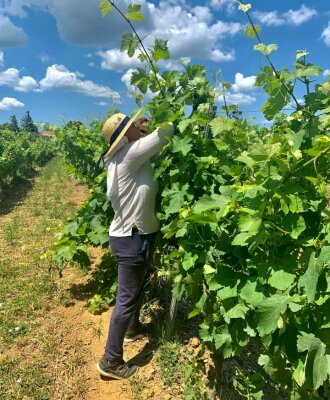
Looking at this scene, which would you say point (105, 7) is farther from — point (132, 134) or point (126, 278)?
point (126, 278)

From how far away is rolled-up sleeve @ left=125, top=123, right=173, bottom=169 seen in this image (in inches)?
107

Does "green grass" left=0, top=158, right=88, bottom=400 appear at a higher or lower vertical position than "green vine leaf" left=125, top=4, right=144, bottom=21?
lower

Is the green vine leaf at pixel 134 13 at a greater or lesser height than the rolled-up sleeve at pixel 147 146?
greater

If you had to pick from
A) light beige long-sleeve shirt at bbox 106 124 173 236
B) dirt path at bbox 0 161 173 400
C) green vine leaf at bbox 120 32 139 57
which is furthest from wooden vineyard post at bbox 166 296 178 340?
green vine leaf at bbox 120 32 139 57

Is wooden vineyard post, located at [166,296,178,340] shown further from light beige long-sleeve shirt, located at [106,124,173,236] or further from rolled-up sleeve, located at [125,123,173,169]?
rolled-up sleeve, located at [125,123,173,169]

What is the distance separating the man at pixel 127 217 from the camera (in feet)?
9.29

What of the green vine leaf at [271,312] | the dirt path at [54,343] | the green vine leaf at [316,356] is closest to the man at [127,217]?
the dirt path at [54,343]

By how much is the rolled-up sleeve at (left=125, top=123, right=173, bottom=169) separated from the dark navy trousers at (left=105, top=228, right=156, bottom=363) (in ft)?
1.80

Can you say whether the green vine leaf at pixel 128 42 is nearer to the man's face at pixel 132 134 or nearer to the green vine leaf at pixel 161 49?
the green vine leaf at pixel 161 49

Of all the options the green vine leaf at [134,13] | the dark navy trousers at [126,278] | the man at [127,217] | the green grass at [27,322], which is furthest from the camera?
the green grass at [27,322]

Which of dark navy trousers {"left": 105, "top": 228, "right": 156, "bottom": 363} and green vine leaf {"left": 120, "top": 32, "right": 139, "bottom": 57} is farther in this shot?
dark navy trousers {"left": 105, "top": 228, "right": 156, "bottom": 363}

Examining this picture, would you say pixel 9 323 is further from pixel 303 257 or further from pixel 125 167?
pixel 303 257

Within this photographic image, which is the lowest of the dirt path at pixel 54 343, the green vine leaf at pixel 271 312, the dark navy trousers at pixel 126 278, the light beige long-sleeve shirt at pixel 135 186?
the dirt path at pixel 54 343

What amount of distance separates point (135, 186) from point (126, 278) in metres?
0.71
